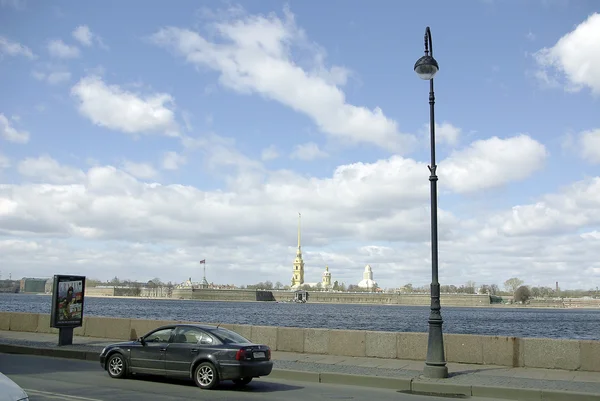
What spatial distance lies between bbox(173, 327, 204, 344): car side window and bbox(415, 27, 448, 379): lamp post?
18.5ft

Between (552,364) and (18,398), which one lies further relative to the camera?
(552,364)

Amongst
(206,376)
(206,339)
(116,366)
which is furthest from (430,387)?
(116,366)

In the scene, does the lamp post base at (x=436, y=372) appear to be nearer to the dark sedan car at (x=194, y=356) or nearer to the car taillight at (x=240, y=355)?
the dark sedan car at (x=194, y=356)

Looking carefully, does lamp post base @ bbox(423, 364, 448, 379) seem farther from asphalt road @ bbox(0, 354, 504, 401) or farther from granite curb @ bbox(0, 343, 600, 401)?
asphalt road @ bbox(0, 354, 504, 401)

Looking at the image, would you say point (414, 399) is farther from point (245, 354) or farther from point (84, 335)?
point (84, 335)

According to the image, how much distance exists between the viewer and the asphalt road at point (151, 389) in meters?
12.3

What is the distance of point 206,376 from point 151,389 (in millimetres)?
1233

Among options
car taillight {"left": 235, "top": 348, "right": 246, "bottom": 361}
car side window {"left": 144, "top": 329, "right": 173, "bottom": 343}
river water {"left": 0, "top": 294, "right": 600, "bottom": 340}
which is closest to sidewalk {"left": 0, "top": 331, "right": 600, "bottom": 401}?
car taillight {"left": 235, "top": 348, "right": 246, "bottom": 361}

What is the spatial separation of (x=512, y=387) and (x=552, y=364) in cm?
371

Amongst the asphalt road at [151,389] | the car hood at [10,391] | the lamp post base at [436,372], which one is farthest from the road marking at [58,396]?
the lamp post base at [436,372]

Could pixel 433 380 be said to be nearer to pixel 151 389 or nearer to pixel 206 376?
pixel 206 376

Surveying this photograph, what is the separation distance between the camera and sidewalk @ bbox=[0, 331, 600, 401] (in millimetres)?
13398

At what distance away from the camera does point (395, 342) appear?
18797 millimetres

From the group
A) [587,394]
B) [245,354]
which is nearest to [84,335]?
[245,354]
